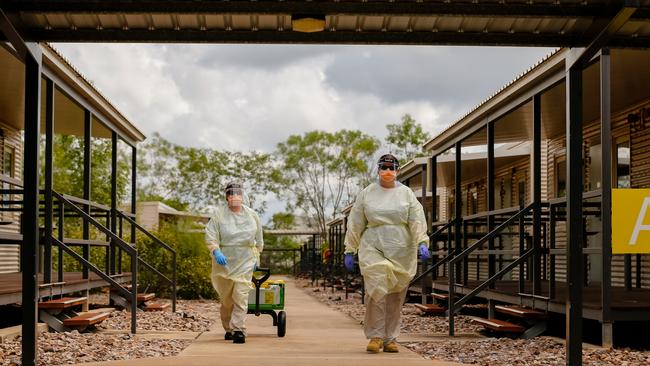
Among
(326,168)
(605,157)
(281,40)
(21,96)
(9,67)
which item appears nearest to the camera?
(281,40)

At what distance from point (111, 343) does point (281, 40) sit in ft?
12.3

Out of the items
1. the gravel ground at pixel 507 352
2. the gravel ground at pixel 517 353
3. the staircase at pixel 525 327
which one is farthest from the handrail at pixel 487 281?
the gravel ground at pixel 517 353

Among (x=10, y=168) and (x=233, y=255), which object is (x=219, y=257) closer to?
(x=233, y=255)

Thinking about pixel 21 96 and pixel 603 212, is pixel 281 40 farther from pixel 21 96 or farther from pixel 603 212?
pixel 21 96

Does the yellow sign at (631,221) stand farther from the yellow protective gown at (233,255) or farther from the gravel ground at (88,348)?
the yellow protective gown at (233,255)

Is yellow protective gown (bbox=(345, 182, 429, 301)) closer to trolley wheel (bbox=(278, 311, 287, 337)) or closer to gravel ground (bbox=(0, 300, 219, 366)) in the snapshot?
trolley wheel (bbox=(278, 311, 287, 337))

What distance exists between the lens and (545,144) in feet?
68.3

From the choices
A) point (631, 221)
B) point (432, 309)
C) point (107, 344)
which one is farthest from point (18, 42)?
point (432, 309)

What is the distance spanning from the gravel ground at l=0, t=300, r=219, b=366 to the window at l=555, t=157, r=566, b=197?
8.48 metres

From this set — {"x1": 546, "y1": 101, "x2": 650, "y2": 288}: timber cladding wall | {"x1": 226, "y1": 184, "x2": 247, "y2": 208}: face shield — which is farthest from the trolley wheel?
{"x1": 546, "y1": 101, "x2": 650, "y2": 288}: timber cladding wall

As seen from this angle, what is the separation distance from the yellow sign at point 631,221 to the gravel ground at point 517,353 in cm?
116

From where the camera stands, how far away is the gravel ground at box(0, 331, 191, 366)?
7875mm

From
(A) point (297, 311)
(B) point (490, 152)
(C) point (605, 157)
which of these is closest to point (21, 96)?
(A) point (297, 311)

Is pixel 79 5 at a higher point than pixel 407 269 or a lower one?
higher
